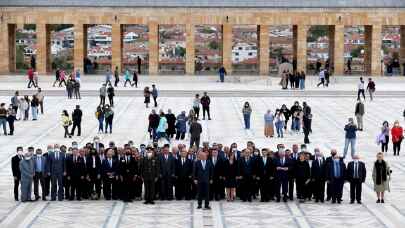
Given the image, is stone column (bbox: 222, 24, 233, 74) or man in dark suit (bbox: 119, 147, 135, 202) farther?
stone column (bbox: 222, 24, 233, 74)

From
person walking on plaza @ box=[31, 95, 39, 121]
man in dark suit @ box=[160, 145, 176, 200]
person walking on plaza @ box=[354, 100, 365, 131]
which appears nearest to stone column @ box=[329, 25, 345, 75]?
person walking on plaza @ box=[354, 100, 365, 131]

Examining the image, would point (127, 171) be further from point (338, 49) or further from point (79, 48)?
point (338, 49)

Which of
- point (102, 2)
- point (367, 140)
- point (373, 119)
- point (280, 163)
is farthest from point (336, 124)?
point (102, 2)

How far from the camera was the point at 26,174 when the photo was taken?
76.6 ft

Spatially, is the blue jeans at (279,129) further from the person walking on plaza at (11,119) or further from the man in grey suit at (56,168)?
the man in grey suit at (56,168)

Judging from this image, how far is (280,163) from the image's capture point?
77.4ft

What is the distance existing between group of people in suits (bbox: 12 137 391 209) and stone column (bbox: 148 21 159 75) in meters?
46.2

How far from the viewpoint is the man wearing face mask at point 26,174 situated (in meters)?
23.3


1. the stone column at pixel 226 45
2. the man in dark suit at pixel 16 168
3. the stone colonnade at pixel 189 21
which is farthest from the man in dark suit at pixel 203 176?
the stone column at pixel 226 45

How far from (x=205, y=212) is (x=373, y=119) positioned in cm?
2110

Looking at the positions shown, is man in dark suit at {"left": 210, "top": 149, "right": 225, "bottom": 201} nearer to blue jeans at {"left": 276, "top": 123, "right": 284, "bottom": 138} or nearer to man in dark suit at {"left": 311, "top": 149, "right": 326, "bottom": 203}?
man in dark suit at {"left": 311, "top": 149, "right": 326, "bottom": 203}

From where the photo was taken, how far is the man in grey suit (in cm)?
2350

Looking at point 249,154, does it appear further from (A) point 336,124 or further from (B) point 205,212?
(A) point 336,124

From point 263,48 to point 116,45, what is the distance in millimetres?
9856
